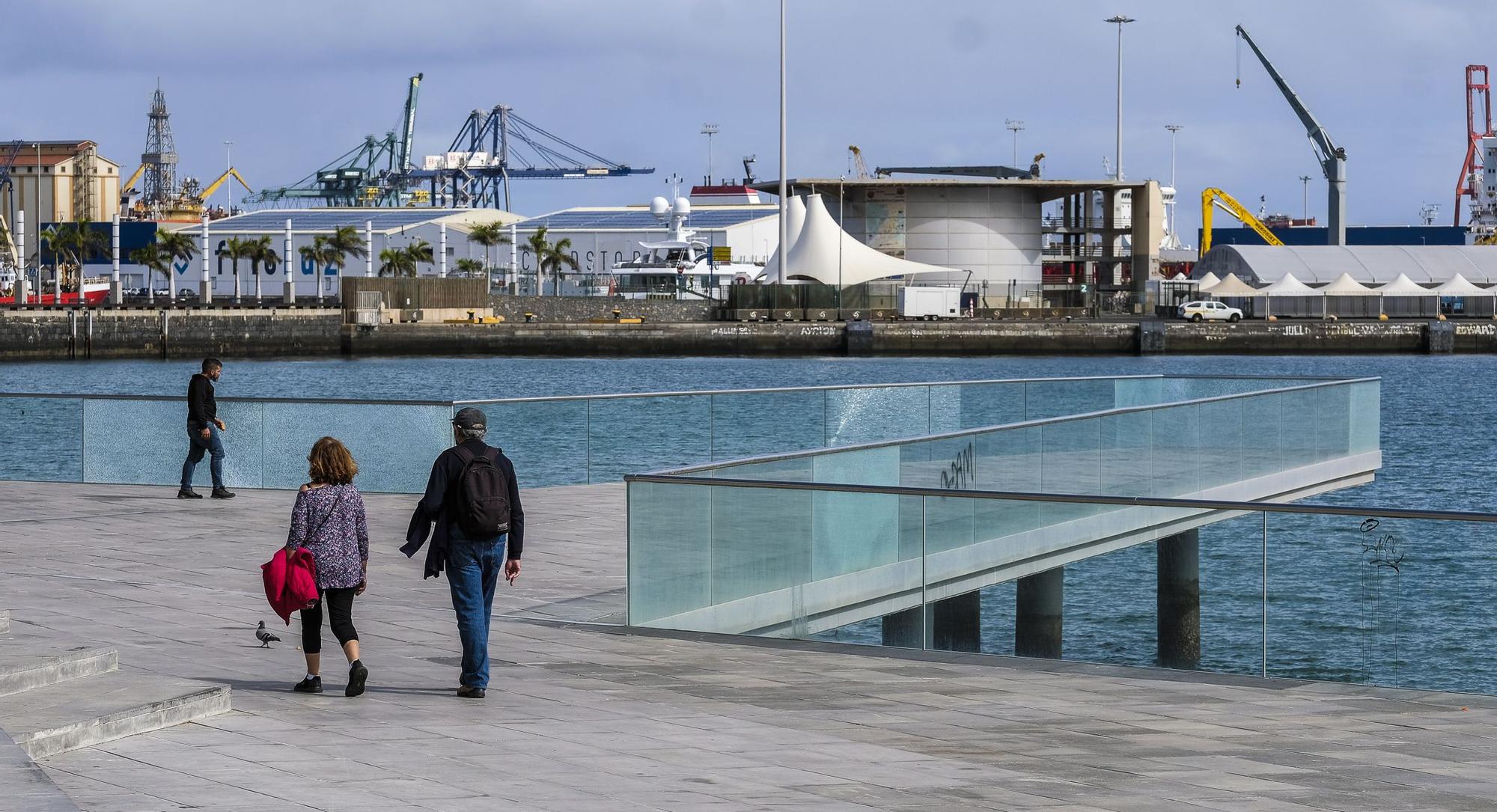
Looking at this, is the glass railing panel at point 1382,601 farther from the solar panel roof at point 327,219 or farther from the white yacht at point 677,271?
the solar panel roof at point 327,219

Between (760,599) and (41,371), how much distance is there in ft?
230

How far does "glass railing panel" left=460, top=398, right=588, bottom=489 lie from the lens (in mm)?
19172

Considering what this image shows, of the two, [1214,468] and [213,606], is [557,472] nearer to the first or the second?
[1214,468]

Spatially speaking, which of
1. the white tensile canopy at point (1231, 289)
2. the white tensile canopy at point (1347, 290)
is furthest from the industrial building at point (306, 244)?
the white tensile canopy at point (1347, 290)

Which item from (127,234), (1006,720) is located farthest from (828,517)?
(127,234)

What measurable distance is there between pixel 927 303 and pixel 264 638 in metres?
78.2

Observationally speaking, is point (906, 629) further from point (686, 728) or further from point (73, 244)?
point (73, 244)

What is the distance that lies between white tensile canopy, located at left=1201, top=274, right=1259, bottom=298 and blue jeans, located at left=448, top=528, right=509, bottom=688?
91.0m

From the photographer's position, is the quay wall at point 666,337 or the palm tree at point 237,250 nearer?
the quay wall at point 666,337

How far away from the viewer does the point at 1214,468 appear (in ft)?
60.6

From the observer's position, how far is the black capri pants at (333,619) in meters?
8.95

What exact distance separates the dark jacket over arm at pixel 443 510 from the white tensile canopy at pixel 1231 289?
90.9 m

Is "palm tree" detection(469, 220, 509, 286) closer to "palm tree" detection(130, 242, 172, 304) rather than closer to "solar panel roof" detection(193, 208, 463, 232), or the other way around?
"solar panel roof" detection(193, 208, 463, 232)

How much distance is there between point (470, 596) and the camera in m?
8.95
